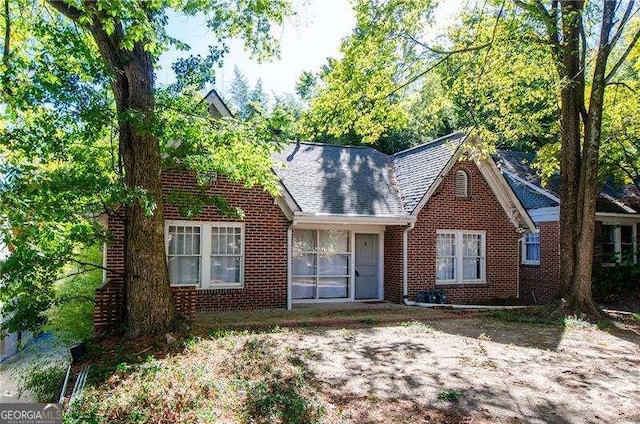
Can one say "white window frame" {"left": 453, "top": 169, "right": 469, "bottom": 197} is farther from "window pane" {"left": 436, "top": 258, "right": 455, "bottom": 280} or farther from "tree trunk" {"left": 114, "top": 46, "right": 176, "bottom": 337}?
"tree trunk" {"left": 114, "top": 46, "right": 176, "bottom": 337}

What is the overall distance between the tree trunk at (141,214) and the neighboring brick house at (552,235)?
13462 millimetres

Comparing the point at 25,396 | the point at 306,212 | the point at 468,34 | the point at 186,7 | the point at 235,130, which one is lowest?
the point at 25,396

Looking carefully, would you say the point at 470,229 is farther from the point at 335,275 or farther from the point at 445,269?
the point at 335,275

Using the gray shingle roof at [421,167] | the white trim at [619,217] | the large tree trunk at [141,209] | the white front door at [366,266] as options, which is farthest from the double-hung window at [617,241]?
the large tree trunk at [141,209]

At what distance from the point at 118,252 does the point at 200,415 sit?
7.19 m

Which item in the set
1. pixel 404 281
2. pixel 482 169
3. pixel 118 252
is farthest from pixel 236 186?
pixel 482 169

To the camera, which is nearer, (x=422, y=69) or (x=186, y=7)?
(x=186, y=7)

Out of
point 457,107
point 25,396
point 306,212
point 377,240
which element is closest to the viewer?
point 25,396

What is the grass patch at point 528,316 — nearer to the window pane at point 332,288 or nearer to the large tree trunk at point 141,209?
the window pane at point 332,288

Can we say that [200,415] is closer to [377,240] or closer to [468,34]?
[377,240]

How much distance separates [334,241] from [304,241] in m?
1.01

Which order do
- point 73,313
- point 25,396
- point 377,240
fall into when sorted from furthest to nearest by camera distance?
point 377,240, point 73,313, point 25,396

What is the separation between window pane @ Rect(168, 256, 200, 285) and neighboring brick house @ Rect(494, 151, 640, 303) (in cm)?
1177

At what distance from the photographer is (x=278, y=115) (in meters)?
9.16
